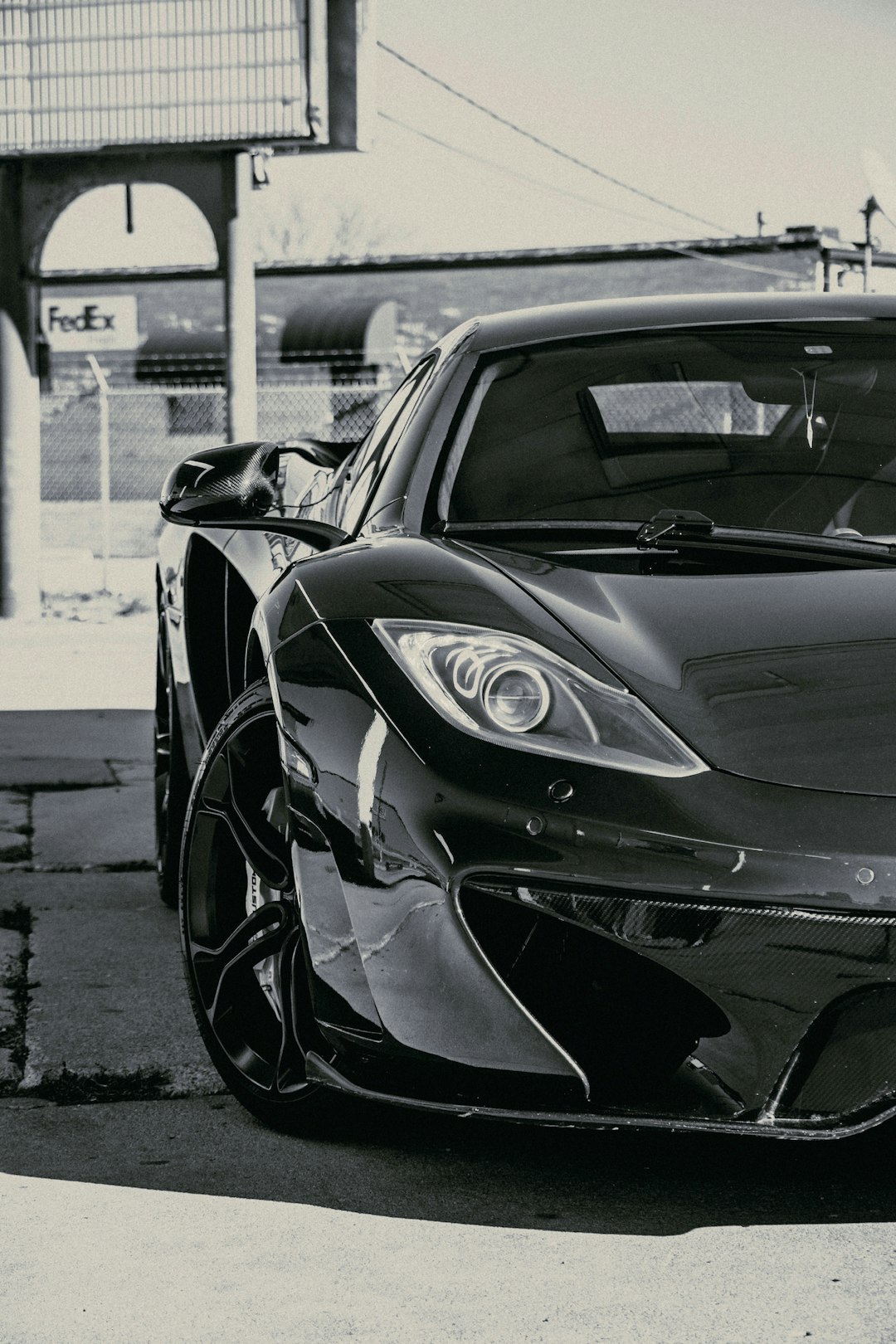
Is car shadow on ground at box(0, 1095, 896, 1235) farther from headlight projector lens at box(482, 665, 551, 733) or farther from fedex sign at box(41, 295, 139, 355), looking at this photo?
fedex sign at box(41, 295, 139, 355)

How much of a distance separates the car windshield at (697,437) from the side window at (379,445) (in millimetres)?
178

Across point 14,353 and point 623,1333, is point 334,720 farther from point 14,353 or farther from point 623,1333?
point 14,353

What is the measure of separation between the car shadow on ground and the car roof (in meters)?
1.46

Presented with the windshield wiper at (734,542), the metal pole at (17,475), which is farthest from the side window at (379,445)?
the metal pole at (17,475)

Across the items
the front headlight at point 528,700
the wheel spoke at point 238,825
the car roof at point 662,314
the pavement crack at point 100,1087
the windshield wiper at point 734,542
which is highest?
the car roof at point 662,314

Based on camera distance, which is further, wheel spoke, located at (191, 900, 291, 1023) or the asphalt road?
wheel spoke, located at (191, 900, 291, 1023)

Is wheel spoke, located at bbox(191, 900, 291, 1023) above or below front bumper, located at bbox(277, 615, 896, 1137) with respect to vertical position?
below

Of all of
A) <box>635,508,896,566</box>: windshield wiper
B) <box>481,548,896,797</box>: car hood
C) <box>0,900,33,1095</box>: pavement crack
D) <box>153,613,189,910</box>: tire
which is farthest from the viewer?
<box>153,613,189,910</box>: tire

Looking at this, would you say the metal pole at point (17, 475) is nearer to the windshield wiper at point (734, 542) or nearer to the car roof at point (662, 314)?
the car roof at point (662, 314)

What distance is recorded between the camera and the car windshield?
3.00m

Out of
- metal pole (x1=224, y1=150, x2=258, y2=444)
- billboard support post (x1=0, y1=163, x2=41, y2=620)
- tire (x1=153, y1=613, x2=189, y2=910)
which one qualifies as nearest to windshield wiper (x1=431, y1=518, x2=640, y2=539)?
tire (x1=153, y1=613, x2=189, y2=910)

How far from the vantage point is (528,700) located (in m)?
2.28

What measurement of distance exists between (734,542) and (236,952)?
3.34ft

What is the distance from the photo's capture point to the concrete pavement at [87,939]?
3.08m
